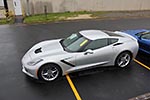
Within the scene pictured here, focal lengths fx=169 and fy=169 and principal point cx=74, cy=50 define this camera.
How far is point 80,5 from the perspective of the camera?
61.5ft

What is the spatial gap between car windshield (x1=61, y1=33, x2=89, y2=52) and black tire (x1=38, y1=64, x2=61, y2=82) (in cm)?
78

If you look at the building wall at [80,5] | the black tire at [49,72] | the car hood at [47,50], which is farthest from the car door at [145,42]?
the building wall at [80,5]

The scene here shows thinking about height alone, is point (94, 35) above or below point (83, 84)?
above

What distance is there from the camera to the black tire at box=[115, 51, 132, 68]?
5.95 metres

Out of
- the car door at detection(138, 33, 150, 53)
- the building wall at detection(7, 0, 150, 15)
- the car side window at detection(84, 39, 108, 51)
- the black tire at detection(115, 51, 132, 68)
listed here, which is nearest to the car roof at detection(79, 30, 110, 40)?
the car side window at detection(84, 39, 108, 51)

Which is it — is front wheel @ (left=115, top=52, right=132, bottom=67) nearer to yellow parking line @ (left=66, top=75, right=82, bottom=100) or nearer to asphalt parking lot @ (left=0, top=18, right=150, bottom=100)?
asphalt parking lot @ (left=0, top=18, right=150, bottom=100)

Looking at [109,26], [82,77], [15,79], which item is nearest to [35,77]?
[15,79]

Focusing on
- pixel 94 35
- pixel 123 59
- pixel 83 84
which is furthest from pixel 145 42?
pixel 83 84

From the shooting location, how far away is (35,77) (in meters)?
5.11

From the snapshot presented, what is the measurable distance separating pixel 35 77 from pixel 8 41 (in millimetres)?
5094

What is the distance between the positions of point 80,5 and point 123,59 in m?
13.8

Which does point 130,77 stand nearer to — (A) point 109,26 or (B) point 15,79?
(B) point 15,79

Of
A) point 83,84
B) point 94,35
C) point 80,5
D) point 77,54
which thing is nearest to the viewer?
point 83,84

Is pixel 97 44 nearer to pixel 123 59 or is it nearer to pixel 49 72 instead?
pixel 123 59
